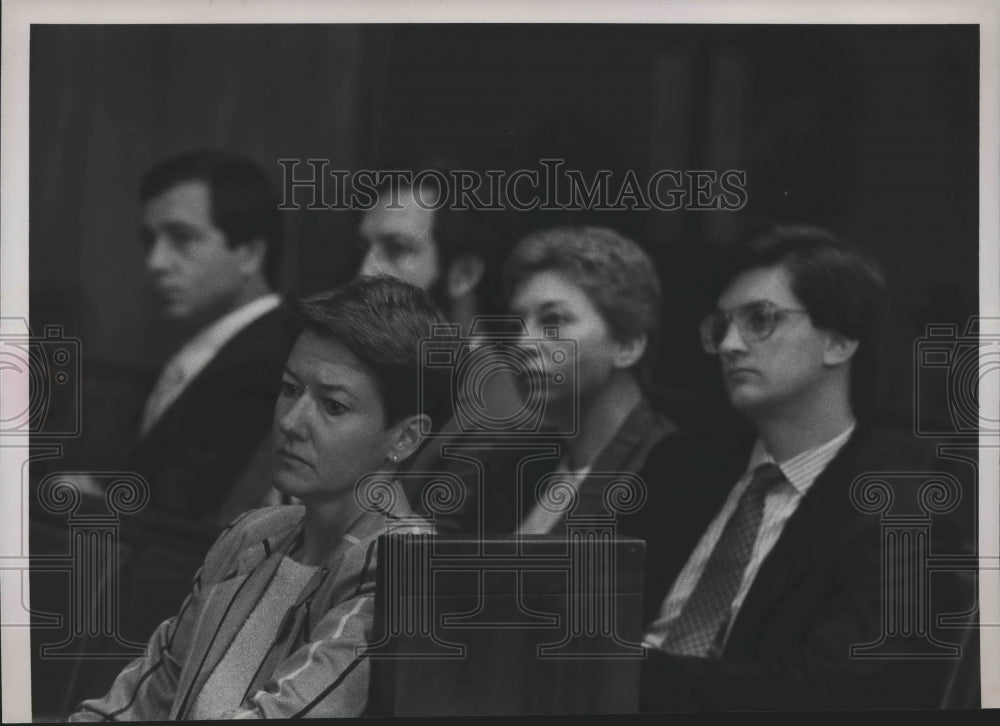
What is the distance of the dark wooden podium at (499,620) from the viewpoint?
4.51 meters

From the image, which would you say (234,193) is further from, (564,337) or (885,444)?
(885,444)

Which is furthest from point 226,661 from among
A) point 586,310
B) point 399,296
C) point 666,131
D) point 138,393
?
point 666,131

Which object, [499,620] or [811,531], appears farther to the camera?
[811,531]

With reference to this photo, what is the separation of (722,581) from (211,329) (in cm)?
163

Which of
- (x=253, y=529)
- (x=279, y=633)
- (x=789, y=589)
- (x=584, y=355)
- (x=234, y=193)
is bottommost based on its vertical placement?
(x=279, y=633)

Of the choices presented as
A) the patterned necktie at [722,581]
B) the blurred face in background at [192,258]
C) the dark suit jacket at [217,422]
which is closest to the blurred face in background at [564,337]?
the patterned necktie at [722,581]

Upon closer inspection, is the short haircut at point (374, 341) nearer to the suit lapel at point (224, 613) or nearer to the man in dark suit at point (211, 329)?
the man in dark suit at point (211, 329)

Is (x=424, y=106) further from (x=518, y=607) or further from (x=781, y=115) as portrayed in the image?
A: (x=518, y=607)

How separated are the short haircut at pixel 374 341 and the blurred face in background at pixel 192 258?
20cm

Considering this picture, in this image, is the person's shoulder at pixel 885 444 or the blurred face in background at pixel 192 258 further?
the person's shoulder at pixel 885 444

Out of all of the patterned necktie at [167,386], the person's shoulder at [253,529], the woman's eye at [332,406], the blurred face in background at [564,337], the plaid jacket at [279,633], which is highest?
the blurred face in background at [564,337]

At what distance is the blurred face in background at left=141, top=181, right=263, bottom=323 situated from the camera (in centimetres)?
452

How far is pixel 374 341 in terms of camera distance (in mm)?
4527

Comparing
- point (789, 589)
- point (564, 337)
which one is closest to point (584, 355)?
point (564, 337)
